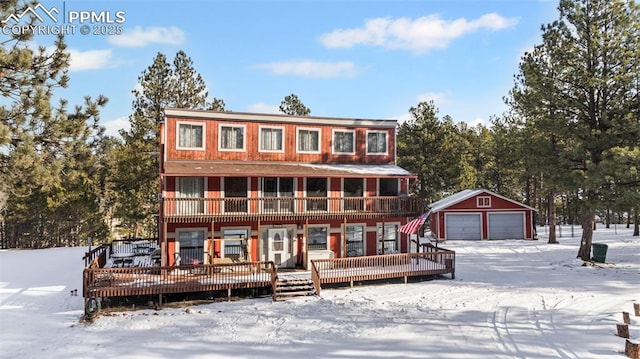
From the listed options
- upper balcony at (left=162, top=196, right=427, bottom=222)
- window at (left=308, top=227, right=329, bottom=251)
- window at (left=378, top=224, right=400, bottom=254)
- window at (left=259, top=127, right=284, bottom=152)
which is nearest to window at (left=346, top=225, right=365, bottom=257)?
window at (left=378, top=224, right=400, bottom=254)

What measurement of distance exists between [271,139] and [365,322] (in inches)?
451

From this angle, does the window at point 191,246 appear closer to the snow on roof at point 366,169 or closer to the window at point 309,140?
the snow on roof at point 366,169

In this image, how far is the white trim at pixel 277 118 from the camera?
1989cm

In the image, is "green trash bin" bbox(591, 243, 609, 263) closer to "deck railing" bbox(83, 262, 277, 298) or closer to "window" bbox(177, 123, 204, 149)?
"deck railing" bbox(83, 262, 277, 298)

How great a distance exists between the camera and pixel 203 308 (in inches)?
595

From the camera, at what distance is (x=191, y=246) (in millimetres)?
18797

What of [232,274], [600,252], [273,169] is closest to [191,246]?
[232,274]

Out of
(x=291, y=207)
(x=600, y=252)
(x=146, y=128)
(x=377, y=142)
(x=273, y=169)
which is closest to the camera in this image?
(x=291, y=207)

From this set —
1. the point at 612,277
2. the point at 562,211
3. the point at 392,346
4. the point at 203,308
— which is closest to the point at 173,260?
the point at 203,308

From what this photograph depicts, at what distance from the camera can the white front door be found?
65.2 ft

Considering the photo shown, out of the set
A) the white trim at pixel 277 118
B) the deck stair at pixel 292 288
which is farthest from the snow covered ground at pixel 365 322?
the white trim at pixel 277 118

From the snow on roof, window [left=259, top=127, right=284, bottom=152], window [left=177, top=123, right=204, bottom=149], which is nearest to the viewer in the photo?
window [left=177, top=123, right=204, bottom=149]

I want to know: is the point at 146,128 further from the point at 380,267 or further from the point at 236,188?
the point at 380,267

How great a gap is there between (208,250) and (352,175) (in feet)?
25.7
